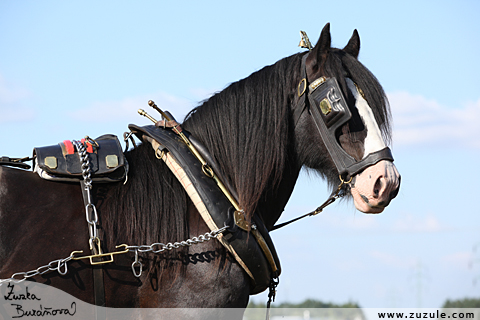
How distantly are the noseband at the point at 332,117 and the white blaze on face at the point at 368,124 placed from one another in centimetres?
5

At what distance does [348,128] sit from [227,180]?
98 centimetres

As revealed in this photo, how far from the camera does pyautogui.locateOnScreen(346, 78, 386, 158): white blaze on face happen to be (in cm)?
326

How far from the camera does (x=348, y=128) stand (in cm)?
333

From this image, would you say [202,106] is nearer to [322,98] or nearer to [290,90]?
[290,90]

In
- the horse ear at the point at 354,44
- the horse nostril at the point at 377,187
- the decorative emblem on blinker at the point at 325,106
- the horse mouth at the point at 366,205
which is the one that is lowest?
the horse mouth at the point at 366,205

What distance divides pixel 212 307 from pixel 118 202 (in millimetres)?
962

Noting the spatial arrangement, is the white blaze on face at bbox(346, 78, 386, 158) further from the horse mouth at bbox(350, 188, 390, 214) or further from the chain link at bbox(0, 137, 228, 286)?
the chain link at bbox(0, 137, 228, 286)

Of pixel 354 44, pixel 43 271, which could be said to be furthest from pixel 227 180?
pixel 354 44

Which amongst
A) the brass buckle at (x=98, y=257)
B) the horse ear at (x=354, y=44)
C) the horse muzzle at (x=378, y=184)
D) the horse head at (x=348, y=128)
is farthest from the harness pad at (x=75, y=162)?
the horse ear at (x=354, y=44)

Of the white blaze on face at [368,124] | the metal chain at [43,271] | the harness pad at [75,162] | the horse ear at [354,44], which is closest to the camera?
the metal chain at [43,271]

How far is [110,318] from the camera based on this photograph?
9.48 ft

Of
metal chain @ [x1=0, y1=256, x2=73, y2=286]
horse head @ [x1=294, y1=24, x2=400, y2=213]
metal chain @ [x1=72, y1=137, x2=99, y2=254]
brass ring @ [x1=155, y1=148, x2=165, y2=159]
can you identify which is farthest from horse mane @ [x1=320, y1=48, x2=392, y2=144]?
metal chain @ [x1=0, y1=256, x2=73, y2=286]

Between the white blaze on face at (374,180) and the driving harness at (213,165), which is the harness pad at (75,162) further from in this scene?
the white blaze on face at (374,180)

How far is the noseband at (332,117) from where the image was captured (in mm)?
3236
